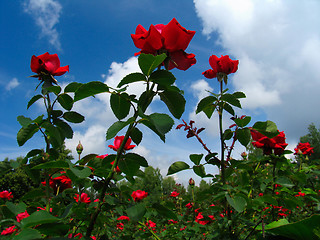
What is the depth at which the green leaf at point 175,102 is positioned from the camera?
0.76 metres

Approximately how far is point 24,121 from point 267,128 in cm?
124

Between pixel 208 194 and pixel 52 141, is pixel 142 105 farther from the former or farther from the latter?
pixel 208 194

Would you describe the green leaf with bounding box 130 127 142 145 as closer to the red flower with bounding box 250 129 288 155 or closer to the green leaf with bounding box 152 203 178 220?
the green leaf with bounding box 152 203 178 220

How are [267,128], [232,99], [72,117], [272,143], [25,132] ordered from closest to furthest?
[25,132], [72,117], [232,99], [267,128], [272,143]

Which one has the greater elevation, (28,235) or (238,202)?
(238,202)

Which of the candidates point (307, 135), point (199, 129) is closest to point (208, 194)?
point (199, 129)

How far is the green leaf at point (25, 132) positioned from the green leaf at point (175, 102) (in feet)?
2.01

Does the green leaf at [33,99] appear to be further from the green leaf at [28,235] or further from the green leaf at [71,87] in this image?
the green leaf at [28,235]

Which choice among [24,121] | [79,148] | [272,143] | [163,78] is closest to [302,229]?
[163,78]

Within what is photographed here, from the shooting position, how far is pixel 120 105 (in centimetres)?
78

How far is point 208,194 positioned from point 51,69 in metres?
1.13

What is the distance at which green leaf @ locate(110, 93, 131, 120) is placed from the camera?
761 millimetres

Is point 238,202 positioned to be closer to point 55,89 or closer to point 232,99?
point 232,99

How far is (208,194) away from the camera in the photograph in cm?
141
